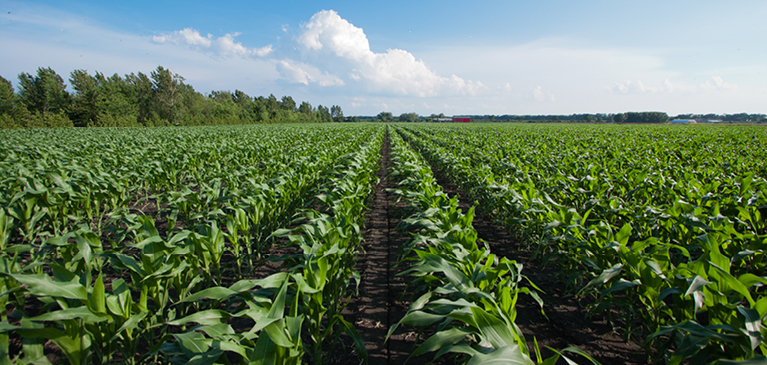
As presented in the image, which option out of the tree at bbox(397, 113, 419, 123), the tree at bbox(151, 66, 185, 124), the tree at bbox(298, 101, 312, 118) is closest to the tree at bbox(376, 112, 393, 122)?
the tree at bbox(397, 113, 419, 123)

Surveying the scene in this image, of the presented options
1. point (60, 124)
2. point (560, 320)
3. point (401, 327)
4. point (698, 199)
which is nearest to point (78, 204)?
point (401, 327)

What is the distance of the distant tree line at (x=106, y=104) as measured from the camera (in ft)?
134

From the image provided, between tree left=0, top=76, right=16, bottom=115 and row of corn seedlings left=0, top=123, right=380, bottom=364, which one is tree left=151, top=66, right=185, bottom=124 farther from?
row of corn seedlings left=0, top=123, right=380, bottom=364

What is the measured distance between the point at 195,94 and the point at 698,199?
8552 cm

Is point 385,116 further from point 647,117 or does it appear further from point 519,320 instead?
point 519,320

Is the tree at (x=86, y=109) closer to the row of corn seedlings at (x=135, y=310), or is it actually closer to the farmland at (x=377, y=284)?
the farmland at (x=377, y=284)

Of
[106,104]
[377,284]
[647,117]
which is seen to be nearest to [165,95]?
[106,104]

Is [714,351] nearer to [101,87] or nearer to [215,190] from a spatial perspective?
[215,190]

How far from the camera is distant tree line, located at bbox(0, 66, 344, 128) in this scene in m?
40.8

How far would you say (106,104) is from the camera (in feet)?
151

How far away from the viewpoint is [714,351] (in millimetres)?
1476

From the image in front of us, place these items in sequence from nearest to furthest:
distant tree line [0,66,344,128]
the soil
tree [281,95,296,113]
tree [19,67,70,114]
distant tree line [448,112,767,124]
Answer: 1. the soil
2. distant tree line [0,66,344,128]
3. tree [19,67,70,114]
4. distant tree line [448,112,767,124]
5. tree [281,95,296,113]

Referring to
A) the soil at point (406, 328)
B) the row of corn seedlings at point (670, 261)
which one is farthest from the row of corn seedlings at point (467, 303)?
the row of corn seedlings at point (670, 261)

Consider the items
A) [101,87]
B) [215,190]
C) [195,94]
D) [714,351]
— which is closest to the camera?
[714,351]
